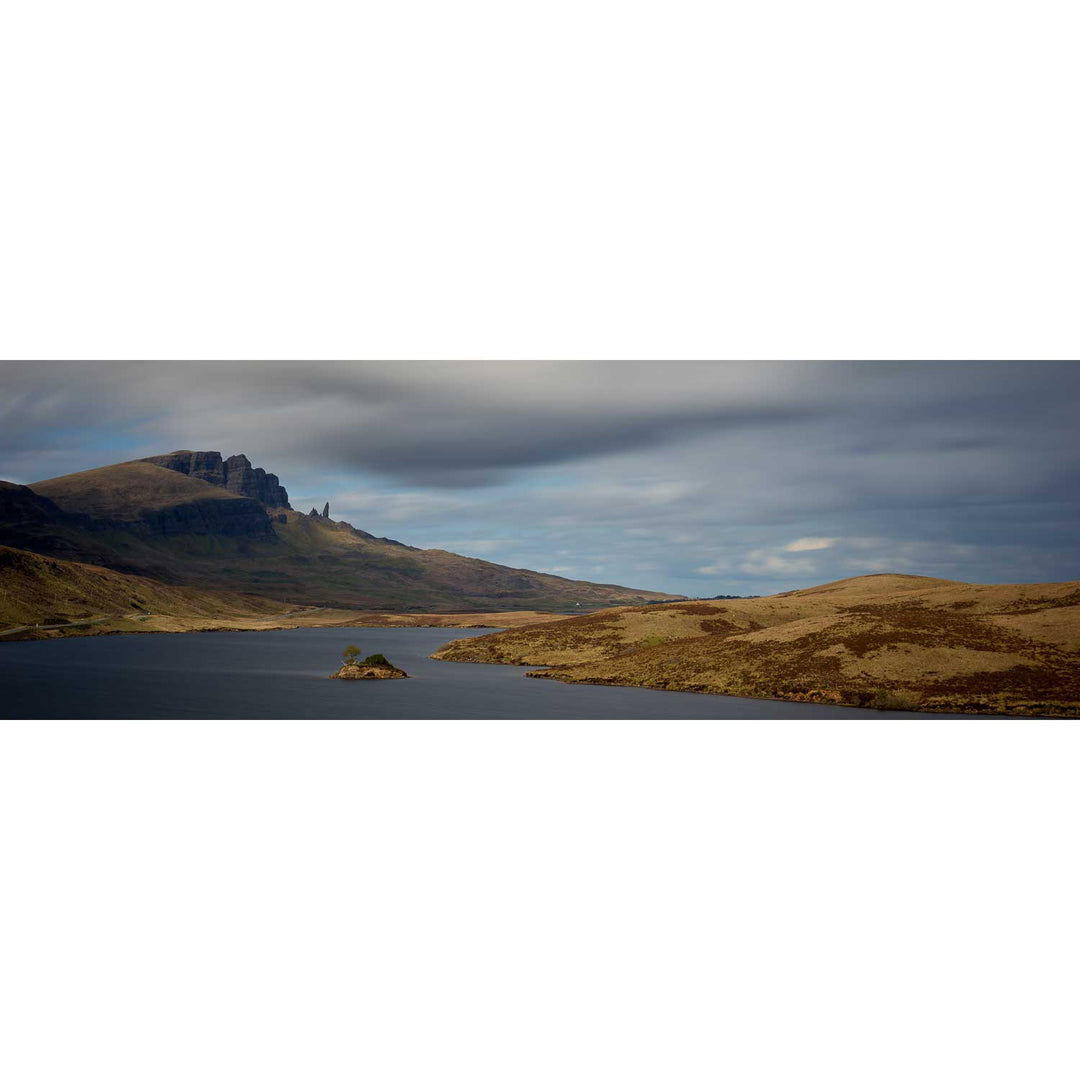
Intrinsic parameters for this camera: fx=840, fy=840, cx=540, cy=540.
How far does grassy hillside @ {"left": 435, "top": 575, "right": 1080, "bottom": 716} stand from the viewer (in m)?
28.7

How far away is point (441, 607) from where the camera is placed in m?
164

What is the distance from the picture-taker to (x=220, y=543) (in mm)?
189375

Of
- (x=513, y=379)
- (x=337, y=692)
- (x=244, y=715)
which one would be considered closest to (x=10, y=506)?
(x=337, y=692)

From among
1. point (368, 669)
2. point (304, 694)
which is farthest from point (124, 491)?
point (304, 694)

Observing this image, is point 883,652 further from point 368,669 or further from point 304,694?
point 368,669

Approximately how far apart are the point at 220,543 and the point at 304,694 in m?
167

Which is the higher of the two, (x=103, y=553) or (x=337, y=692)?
(x=103, y=553)

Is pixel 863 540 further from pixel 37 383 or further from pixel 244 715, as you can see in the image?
pixel 37 383

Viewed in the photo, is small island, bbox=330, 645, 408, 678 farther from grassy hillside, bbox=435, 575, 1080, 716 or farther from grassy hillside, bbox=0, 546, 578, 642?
grassy hillside, bbox=0, 546, 578, 642

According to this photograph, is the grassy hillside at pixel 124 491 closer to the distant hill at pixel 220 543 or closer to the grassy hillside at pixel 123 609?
the distant hill at pixel 220 543

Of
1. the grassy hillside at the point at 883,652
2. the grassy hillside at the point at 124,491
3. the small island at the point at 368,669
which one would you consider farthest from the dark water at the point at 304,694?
the grassy hillside at the point at 124,491

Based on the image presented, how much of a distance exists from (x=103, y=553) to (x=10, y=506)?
50373 millimetres

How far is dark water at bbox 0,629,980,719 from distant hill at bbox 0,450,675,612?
10779 millimetres

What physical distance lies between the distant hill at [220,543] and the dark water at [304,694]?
10779 mm
